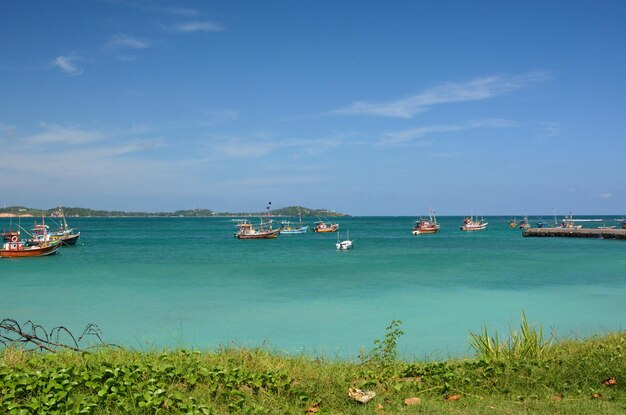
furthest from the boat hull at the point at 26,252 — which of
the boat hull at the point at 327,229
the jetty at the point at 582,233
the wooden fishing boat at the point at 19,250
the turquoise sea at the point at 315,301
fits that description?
the jetty at the point at 582,233

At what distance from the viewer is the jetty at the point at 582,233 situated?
2238 inches

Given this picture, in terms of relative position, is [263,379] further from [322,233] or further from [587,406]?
[322,233]

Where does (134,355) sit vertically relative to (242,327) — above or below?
above

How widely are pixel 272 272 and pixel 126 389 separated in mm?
23376

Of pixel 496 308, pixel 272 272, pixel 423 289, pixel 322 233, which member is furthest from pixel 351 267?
pixel 322 233

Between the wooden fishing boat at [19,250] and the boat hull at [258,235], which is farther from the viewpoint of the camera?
the boat hull at [258,235]

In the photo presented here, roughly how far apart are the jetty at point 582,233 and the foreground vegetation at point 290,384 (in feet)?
188

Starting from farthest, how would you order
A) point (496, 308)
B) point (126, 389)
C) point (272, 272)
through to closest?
point (272, 272) → point (496, 308) → point (126, 389)

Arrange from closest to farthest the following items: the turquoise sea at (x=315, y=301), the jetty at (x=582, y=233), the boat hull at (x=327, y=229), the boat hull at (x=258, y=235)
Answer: the turquoise sea at (x=315, y=301)
the jetty at (x=582, y=233)
the boat hull at (x=258, y=235)
the boat hull at (x=327, y=229)

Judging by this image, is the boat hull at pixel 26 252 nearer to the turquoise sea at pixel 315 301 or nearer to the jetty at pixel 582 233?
the turquoise sea at pixel 315 301

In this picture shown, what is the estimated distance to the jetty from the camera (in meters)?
56.8

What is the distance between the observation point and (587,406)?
16.7 feet

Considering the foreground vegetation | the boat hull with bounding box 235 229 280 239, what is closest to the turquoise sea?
the foreground vegetation

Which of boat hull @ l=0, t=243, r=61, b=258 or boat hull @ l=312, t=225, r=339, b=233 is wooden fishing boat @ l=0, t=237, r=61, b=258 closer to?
boat hull @ l=0, t=243, r=61, b=258
